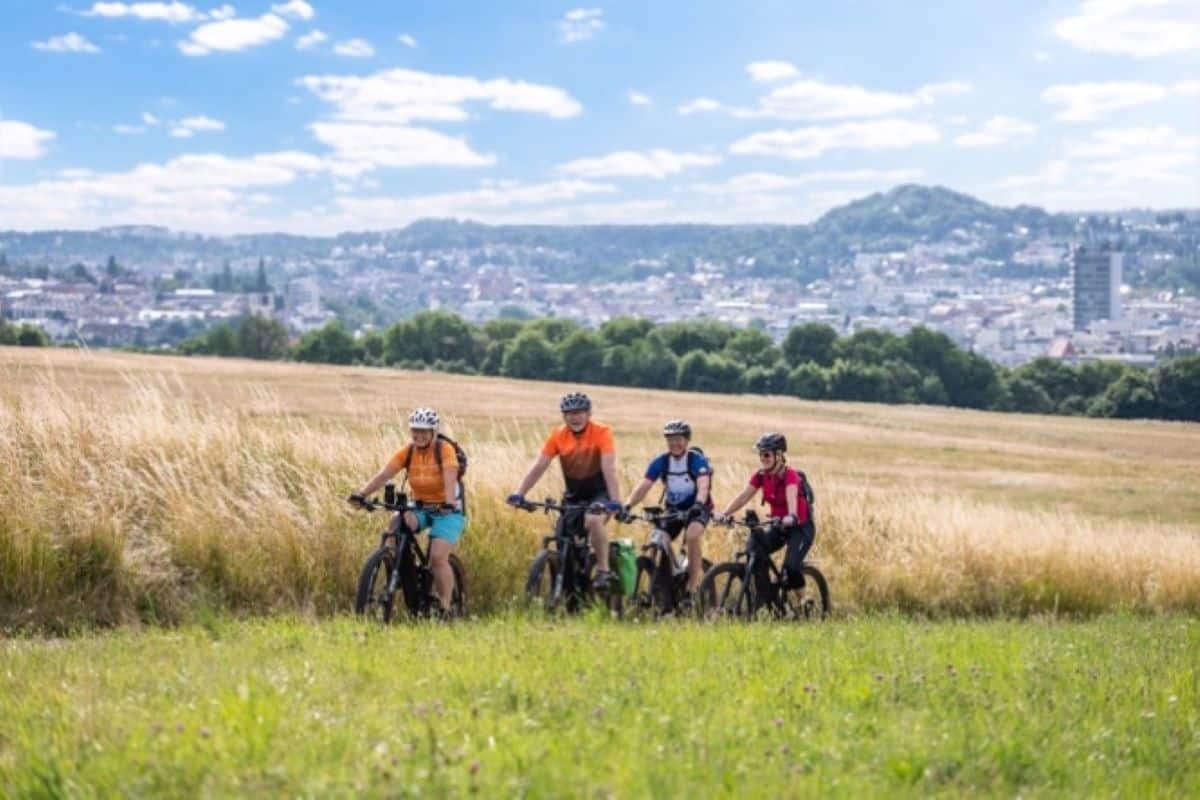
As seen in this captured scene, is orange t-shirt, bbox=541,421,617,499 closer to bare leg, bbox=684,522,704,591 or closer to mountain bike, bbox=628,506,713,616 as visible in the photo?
mountain bike, bbox=628,506,713,616

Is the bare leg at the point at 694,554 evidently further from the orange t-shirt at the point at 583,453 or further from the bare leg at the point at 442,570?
the bare leg at the point at 442,570

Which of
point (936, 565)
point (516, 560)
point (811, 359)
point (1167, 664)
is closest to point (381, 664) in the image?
point (1167, 664)

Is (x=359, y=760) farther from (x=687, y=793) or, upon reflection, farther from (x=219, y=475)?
(x=219, y=475)

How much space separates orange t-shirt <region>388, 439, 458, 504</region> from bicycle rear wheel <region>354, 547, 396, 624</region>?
0.54 metres

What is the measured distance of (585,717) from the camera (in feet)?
21.9

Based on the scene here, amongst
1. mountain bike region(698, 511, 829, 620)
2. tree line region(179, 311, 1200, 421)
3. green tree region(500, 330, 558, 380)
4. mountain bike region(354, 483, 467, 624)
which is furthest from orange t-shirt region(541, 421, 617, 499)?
green tree region(500, 330, 558, 380)

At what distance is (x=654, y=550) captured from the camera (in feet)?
43.7

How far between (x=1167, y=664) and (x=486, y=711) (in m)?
5.11

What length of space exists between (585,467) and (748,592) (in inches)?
79.5

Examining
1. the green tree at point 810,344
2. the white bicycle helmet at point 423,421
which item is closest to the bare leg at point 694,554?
the white bicycle helmet at point 423,421

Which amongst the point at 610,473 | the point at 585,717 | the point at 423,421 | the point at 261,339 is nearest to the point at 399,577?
the point at 423,421

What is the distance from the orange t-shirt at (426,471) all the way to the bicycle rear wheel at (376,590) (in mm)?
538

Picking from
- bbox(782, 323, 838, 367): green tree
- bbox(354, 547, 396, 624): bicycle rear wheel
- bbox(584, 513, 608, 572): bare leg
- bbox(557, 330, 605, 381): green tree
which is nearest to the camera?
bbox(354, 547, 396, 624): bicycle rear wheel

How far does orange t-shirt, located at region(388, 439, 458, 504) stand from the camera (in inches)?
464
